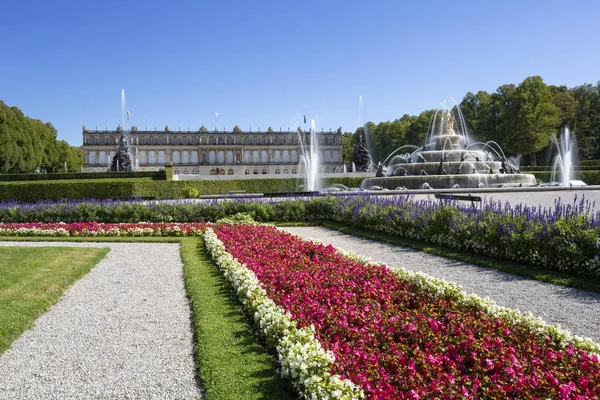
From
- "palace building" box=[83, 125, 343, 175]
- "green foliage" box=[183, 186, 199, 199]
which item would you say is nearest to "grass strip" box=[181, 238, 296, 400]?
"green foliage" box=[183, 186, 199, 199]

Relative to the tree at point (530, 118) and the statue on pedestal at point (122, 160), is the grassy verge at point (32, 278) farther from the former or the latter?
the tree at point (530, 118)

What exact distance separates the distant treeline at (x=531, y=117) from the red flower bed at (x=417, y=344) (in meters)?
36.7

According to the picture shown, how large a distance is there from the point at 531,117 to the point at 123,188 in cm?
3531

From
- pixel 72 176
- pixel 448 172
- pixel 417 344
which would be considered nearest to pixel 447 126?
pixel 448 172

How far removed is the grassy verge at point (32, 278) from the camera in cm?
518

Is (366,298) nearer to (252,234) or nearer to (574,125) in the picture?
(252,234)

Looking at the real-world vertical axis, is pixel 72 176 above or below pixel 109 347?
above

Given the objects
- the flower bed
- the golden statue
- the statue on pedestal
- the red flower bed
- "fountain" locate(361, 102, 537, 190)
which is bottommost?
the red flower bed

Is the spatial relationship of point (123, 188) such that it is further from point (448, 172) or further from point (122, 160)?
point (122, 160)

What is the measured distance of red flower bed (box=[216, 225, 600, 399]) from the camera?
9.67 ft

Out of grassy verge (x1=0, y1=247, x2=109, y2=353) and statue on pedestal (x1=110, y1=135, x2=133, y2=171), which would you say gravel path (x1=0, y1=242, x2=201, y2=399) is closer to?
grassy verge (x1=0, y1=247, x2=109, y2=353)

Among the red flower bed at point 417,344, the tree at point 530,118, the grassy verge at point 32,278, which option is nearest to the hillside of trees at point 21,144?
the grassy verge at point 32,278

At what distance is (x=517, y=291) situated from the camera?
239 inches

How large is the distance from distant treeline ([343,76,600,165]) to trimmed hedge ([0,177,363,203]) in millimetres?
16583
